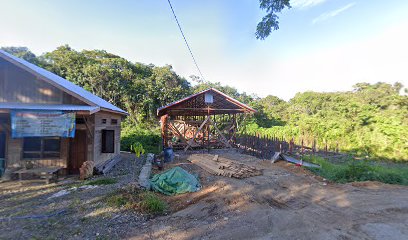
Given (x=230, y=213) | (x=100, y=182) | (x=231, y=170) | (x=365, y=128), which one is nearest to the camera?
(x=230, y=213)

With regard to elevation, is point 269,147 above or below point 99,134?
below

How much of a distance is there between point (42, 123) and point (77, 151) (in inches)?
88.0

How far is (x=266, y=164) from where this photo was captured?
38.6ft

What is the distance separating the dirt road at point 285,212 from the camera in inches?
181

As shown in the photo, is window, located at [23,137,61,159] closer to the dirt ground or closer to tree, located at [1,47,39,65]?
the dirt ground

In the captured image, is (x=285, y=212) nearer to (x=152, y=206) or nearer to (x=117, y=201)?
(x=152, y=206)

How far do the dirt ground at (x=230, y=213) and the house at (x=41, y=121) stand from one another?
159cm

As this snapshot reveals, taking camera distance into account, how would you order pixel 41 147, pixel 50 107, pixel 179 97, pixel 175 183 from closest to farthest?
pixel 175 183 → pixel 50 107 → pixel 41 147 → pixel 179 97

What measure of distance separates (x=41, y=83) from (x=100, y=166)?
4.30 metres

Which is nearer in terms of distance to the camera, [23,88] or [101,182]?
[101,182]

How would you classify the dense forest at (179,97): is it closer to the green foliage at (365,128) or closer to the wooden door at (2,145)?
the green foliage at (365,128)

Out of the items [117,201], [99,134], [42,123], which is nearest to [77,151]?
[99,134]

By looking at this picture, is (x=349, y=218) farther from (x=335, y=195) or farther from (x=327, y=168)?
(x=327, y=168)

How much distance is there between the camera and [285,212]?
5.64 m
